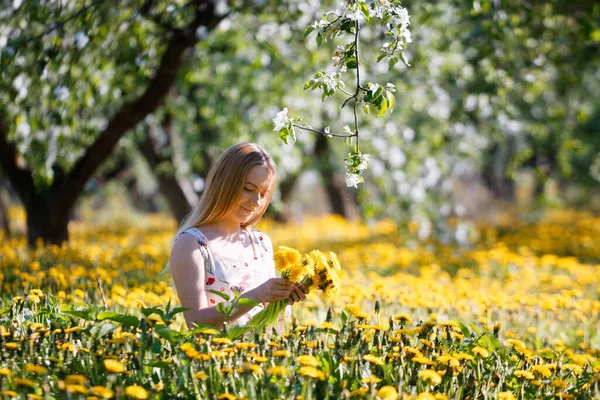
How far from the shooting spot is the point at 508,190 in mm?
26078

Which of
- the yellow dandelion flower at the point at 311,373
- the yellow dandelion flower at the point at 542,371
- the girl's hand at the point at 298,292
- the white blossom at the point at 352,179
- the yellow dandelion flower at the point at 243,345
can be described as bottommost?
the yellow dandelion flower at the point at 542,371

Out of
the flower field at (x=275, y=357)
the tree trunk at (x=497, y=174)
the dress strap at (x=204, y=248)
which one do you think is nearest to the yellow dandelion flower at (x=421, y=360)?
the flower field at (x=275, y=357)

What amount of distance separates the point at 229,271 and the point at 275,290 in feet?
1.51

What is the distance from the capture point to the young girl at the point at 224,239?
257cm

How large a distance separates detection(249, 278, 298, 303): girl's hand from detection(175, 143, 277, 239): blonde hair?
0.50 metres

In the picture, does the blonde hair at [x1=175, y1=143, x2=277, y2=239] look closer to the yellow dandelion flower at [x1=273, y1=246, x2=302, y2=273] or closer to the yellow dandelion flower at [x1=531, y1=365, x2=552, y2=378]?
the yellow dandelion flower at [x1=273, y1=246, x2=302, y2=273]

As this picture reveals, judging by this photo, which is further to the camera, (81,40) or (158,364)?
(81,40)

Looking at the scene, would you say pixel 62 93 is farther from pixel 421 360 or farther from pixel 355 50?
pixel 421 360

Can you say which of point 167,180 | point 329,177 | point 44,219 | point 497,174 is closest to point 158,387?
point 44,219

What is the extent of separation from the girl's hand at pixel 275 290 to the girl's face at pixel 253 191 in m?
0.46

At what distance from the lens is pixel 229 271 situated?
2.79m

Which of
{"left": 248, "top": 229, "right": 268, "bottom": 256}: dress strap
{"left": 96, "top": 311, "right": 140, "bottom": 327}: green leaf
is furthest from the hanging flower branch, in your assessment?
{"left": 96, "top": 311, "right": 140, "bottom": 327}: green leaf

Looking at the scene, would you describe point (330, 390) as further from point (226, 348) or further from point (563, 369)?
point (563, 369)

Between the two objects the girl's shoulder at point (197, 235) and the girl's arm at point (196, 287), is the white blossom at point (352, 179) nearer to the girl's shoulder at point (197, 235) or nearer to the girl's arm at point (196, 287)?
the girl's arm at point (196, 287)
